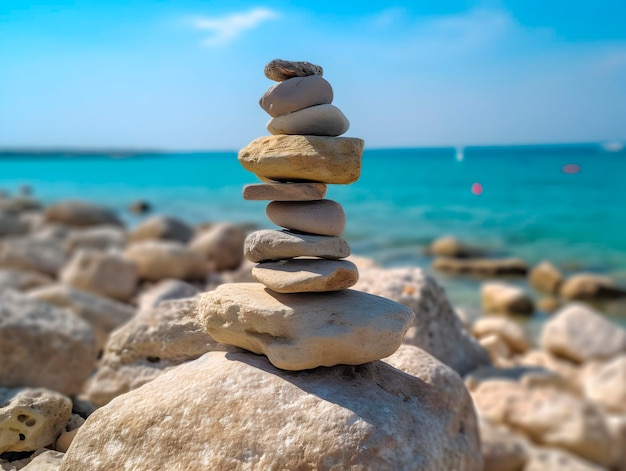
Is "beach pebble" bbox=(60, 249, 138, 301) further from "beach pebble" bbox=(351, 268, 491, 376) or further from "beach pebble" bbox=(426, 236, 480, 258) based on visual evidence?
"beach pebble" bbox=(426, 236, 480, 258)

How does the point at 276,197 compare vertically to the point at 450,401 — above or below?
above

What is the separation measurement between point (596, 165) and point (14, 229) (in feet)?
157

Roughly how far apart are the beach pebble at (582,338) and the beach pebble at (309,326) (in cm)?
662

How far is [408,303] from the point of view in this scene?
4.82 meters

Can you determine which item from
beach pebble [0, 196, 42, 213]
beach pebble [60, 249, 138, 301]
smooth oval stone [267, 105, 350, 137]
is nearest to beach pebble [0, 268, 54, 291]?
beach pebble [60, 249, 138, 301]

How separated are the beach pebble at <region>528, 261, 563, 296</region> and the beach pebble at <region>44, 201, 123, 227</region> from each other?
14.1 m

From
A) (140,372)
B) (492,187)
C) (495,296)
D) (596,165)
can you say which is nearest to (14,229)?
(495,296)

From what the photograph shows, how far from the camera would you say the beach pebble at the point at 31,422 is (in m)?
3.00

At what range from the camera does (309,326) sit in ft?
9.78

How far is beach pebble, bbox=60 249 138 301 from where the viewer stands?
952 centimetres

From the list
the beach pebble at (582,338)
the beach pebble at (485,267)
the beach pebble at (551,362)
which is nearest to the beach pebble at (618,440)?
the beach pebble at (551,362)

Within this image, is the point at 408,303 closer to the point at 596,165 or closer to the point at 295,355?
the point at 295,355

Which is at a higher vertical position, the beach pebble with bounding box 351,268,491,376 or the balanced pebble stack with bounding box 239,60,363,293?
the balanced pebble stack with bounding box 239,60,363,293

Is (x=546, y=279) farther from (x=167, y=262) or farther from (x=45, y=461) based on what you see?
(x=45, y=461)
